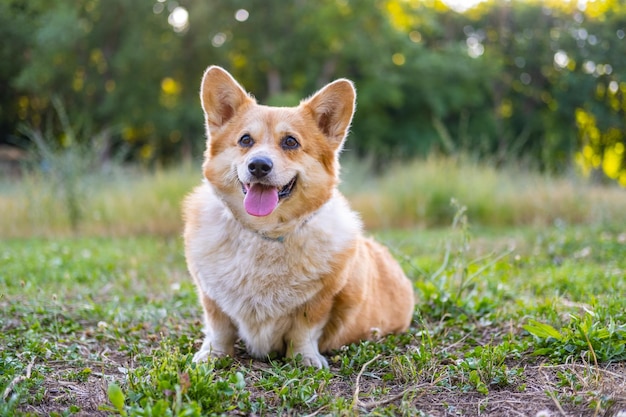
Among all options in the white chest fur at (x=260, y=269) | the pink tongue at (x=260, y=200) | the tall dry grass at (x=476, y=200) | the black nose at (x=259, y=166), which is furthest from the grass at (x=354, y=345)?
the tall dry grass at (x=476, y=200)

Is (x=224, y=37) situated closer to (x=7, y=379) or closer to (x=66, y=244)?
(x=66, y=244)

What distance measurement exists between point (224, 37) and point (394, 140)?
23.7ft

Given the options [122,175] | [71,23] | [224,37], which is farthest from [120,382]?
[224,37]

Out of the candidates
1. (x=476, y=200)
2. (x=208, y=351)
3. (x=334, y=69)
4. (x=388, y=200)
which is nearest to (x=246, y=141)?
(x=208, y=351)

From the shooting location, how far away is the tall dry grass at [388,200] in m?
8.90

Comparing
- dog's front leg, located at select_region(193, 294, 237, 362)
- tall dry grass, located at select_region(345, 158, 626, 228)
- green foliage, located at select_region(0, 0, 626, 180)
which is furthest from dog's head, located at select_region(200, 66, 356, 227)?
green foliage, located at select_region(0, 0, 626, 180)

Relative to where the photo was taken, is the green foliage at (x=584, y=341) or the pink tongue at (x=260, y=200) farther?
the pink tongue at (x=260, y=200)

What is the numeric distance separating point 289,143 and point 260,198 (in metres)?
0.41

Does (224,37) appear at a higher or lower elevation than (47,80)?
higher

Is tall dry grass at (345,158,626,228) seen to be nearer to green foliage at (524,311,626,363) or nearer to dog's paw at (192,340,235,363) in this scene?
green foliage at (524,311,626,363)

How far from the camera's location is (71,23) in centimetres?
1873

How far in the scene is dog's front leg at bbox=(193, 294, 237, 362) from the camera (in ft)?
10.9

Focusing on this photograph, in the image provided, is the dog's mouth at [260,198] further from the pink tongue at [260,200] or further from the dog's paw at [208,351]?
the dog's paw at [208,351]

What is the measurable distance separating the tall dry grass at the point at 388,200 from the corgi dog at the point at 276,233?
5755 millimetres
